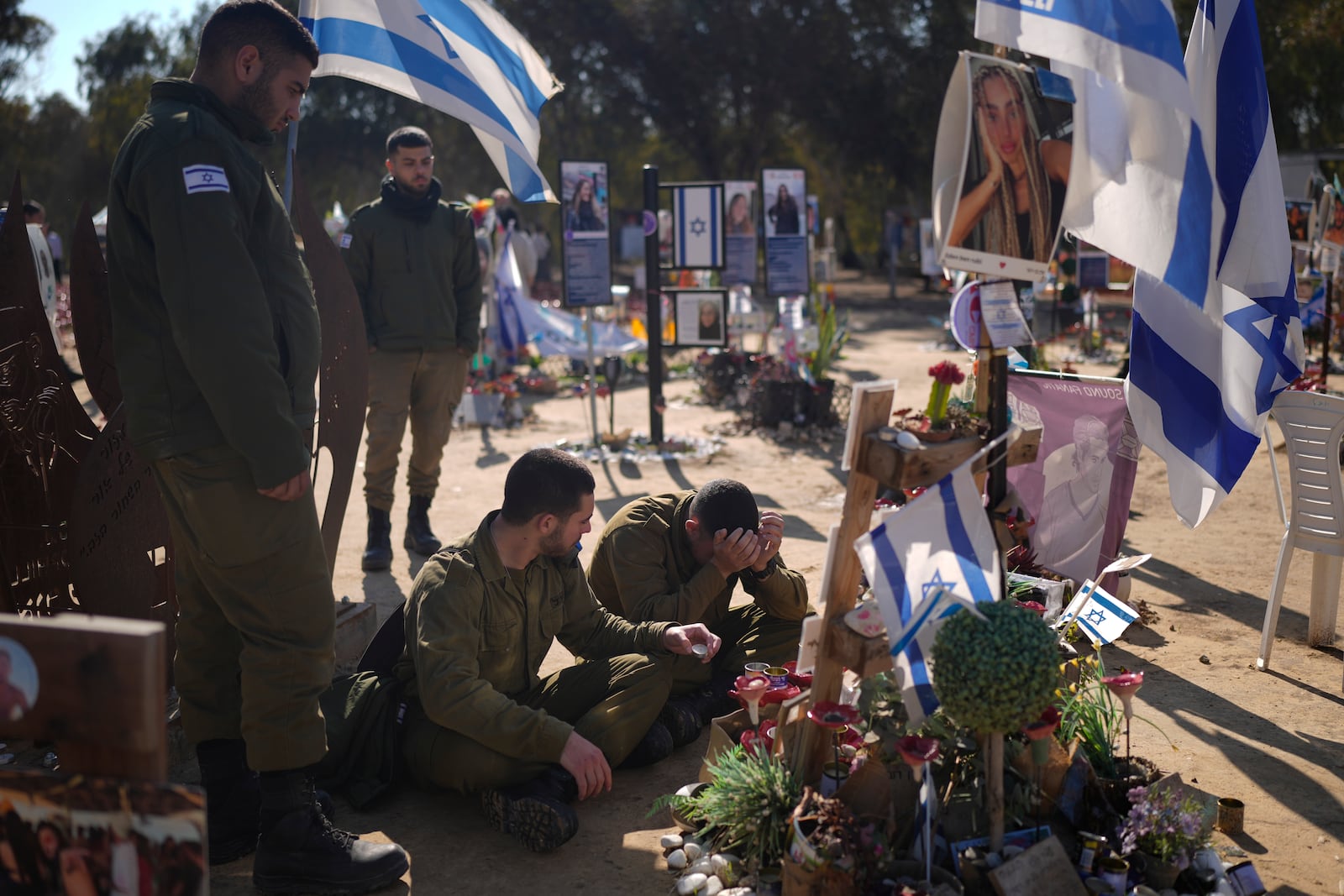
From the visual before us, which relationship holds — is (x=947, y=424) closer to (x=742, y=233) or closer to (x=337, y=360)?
(x=337, y=360)

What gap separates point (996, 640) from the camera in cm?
234

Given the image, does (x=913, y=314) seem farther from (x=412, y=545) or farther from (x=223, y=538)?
(x=223, y=538)

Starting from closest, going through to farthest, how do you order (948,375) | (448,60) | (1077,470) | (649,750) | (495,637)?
(495,637) → (948,375) → (649,750) → (448,60) → (1077,470)

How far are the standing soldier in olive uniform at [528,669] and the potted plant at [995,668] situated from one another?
1192 millimetres

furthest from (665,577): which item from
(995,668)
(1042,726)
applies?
(995,668)

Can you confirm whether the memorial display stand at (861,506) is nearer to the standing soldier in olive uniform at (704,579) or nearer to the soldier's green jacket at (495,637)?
the soldier's green jacket at (495,637)

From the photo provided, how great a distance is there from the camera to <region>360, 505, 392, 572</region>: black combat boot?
19.3 ft

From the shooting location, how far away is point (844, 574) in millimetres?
2654

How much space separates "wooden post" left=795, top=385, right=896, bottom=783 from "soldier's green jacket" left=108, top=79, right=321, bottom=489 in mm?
1341

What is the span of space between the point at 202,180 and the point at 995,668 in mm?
2092

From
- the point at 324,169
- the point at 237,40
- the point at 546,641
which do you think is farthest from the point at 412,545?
the point at 324,169

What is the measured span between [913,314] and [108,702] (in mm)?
20984

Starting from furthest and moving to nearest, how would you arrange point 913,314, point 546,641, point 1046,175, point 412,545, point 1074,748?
point 913,314, point 412,545, point 546,641, point 1046,175, point 1074,748

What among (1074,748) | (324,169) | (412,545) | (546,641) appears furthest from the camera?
(324,169)
